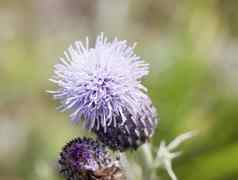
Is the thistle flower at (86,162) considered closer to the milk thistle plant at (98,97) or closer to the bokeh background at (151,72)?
the milk thistle plant at (98,97)

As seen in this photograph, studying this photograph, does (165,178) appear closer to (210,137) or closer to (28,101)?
(210,137)

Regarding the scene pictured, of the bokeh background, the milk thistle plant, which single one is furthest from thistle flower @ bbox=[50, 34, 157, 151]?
the bokeh background

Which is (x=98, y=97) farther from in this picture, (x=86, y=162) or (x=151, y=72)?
(x=151, y=72)

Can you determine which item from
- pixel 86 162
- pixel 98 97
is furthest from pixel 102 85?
pixel 86 162

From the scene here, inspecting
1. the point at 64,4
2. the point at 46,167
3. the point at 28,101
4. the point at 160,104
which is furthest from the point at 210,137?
the point at 64,4

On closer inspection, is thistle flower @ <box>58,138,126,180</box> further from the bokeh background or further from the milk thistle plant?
the bokeh background

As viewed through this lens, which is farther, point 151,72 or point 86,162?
point 151,72
